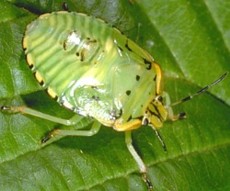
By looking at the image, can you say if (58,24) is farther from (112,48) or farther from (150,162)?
(150,162)

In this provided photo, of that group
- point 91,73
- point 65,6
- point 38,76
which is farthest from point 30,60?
point 65,6

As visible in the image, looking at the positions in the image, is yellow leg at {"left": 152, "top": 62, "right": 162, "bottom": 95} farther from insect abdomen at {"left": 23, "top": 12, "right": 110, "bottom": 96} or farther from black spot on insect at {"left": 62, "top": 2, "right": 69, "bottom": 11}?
black spot on insect at {"left": 62, "top": 2, "right": 69, "bottom": 11}

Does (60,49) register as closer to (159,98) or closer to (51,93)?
(51,93)

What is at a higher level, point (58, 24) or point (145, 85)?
point (58, 24)

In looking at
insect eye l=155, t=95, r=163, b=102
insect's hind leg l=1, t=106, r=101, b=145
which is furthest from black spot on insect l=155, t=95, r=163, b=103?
insect's hind leg l=1, t=106, r=101, b=145

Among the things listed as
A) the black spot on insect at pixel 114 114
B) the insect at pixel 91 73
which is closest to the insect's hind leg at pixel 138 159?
the insect at pixel 91 73

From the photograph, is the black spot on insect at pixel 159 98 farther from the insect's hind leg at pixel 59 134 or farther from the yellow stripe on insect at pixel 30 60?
the yellow stripe on insect at pixel 30 60

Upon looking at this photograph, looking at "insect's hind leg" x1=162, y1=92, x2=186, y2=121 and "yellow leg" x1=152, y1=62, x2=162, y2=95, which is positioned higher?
"yellow leg" x1=152, y1=62, x2=162, y2=95

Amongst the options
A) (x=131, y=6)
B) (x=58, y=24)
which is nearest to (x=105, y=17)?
(x=131, y=6)
